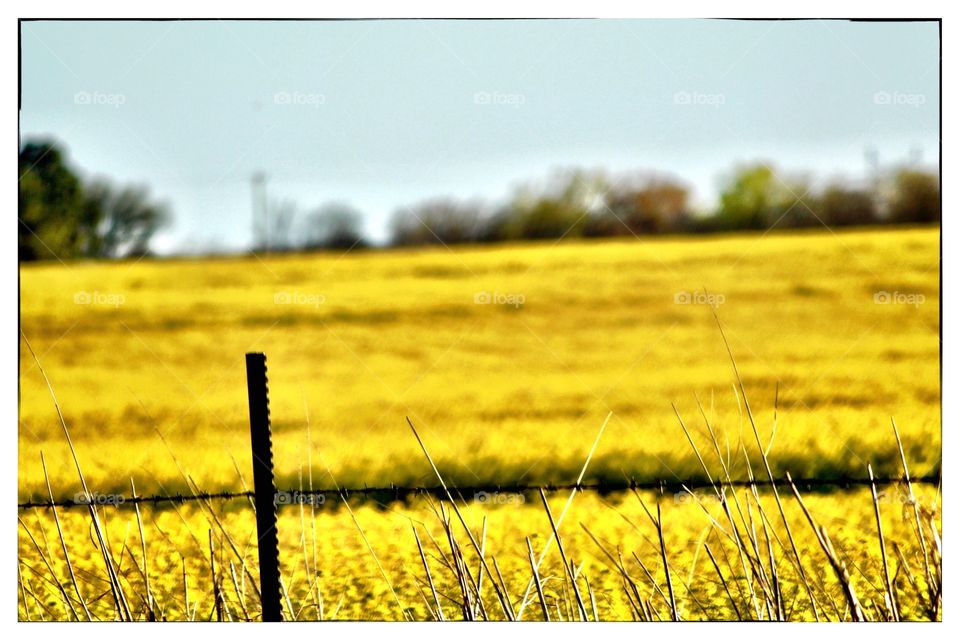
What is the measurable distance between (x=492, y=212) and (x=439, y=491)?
0.94 meters

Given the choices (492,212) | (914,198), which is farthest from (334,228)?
(914,198)

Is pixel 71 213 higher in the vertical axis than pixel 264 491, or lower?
higher

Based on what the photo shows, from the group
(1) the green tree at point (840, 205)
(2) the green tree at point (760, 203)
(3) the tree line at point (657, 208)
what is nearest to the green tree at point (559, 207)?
(3) the tree line at point (657, 208)

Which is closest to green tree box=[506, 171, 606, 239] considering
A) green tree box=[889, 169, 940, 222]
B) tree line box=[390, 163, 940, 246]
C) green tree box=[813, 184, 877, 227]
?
tree line box=[390, 163, 940, 246]

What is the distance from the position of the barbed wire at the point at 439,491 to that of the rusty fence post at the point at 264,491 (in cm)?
10

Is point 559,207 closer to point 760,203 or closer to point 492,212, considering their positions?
point 492,212

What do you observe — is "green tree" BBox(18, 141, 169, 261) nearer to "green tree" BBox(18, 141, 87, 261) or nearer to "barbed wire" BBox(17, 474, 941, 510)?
"green tree" BBox(18, 141, 87, 261)

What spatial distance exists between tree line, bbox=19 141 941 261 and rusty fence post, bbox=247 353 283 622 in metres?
0.47

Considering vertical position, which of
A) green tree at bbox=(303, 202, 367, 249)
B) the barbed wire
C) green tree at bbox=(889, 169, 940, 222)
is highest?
green tree at bbox=(889, 169, 940, 222)

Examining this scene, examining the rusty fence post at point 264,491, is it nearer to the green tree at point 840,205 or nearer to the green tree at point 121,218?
the green tree at point 121,218

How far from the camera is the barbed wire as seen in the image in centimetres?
339

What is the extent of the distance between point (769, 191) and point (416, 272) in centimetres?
120

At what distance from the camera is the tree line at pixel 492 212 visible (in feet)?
11.1

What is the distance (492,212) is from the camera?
344cm
